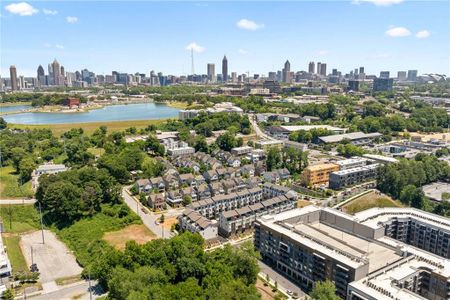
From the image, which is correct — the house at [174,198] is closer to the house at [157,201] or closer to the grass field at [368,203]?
the house at [157,201]

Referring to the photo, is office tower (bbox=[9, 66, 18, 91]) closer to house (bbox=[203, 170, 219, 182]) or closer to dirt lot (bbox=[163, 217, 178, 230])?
house (bbox=[203, 170, 219, 182])

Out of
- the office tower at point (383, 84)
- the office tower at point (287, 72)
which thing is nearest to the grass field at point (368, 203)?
the office tower at point (383, 84)

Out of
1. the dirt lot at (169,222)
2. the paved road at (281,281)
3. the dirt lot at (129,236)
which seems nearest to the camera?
the paved road at (281,281)

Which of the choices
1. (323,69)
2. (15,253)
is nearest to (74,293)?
(15,253)

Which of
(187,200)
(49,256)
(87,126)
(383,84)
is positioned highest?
(383,84)

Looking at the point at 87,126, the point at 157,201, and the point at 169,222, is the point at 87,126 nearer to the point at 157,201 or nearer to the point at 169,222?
the point at 157,201
